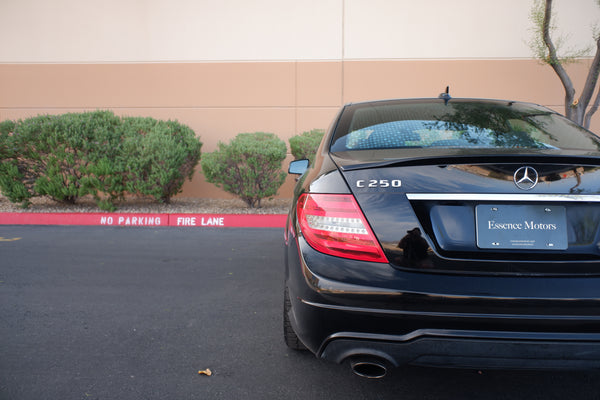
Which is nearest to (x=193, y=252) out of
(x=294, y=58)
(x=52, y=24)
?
(x=294, y=58)

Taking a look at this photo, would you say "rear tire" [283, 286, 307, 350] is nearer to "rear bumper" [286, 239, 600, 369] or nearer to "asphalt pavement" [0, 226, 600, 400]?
"asphalt pavement" [0, 226, 600, 400]

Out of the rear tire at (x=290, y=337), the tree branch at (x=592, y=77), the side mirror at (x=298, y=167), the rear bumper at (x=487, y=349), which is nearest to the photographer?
the rear bumper at (x=487, y=349)

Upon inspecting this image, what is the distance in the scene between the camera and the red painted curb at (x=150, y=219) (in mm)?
7441

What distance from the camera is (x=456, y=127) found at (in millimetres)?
2455

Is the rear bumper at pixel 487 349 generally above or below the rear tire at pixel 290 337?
above

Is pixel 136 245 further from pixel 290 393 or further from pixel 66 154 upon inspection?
pixel 290 393

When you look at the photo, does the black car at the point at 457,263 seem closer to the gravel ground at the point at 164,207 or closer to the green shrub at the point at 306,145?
the gravel ground at the point at 164,207

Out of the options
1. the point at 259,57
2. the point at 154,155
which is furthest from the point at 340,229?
the point at 259,57

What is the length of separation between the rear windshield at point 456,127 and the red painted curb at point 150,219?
4643 mm

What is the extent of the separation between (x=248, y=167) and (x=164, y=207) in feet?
6.63

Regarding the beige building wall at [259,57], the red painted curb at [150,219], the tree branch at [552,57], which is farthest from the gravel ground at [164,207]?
the tree branch at [552,57]

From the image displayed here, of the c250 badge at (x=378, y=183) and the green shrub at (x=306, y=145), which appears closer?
the c250 badge at (x=378, y=183)

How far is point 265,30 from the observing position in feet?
32.3

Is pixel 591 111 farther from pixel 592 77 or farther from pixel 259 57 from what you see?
pixel 259 57
